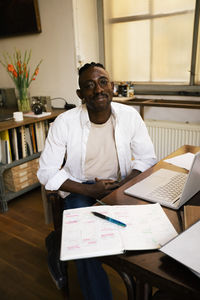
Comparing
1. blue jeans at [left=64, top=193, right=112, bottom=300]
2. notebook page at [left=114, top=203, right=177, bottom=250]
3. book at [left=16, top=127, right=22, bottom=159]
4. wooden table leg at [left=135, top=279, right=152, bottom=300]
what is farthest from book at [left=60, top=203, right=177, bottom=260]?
book at [left=16, top=127, right=22, bottom=159]

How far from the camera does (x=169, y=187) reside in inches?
40.1

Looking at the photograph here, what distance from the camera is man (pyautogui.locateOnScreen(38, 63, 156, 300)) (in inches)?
53.5

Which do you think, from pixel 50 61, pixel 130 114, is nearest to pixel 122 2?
pixel 50 61

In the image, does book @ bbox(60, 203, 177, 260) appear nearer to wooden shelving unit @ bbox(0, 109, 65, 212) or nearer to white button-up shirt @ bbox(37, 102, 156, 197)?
white button-up shirt @ bbox(37, 102, 156, 197)

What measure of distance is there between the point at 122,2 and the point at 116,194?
250cm

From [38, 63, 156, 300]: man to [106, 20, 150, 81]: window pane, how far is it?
1453 mm

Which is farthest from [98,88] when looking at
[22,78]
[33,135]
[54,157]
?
[22,78]

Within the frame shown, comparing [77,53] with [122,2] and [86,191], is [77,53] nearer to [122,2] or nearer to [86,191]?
[122,2]

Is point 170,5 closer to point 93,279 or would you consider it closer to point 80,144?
point 80,144

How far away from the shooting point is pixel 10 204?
2.46 meters

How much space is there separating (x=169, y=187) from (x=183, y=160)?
34cm

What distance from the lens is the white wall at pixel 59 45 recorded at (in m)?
2.71

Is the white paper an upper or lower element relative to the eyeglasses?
lower

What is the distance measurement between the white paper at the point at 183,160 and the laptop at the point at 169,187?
0.10 metres
